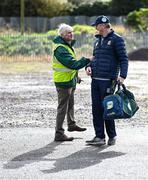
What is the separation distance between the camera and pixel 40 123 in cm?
1236

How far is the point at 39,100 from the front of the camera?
634 inches

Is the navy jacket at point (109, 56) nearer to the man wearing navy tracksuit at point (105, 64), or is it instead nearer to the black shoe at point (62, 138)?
the man wearing navy tracksuit at point (105, 64)

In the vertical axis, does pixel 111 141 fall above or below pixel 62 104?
below

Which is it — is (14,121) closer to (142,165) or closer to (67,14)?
(142,165)

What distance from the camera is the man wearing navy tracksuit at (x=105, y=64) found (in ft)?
32.6

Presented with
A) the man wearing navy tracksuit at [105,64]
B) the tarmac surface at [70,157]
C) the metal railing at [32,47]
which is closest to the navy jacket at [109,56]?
the man wearing navy tracksuit at [105,64]

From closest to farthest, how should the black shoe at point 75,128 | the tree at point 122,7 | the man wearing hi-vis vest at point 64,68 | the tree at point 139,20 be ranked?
the man wearing hi-vis vest at point 64,68 → the black shoe at point 75,128 → the tree at point 139,20 → the tree at point 122,7

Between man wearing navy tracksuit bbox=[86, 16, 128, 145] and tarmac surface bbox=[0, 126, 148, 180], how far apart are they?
0.45 metres

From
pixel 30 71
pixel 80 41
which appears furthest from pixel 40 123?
pixel 80 41

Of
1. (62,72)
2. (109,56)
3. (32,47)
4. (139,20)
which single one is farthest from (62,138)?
(139,20)

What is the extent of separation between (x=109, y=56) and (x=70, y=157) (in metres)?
1.71

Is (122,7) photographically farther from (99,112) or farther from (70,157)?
(70,157)

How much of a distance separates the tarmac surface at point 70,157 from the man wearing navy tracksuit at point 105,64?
45 cm

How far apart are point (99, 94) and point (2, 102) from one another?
585 cm
